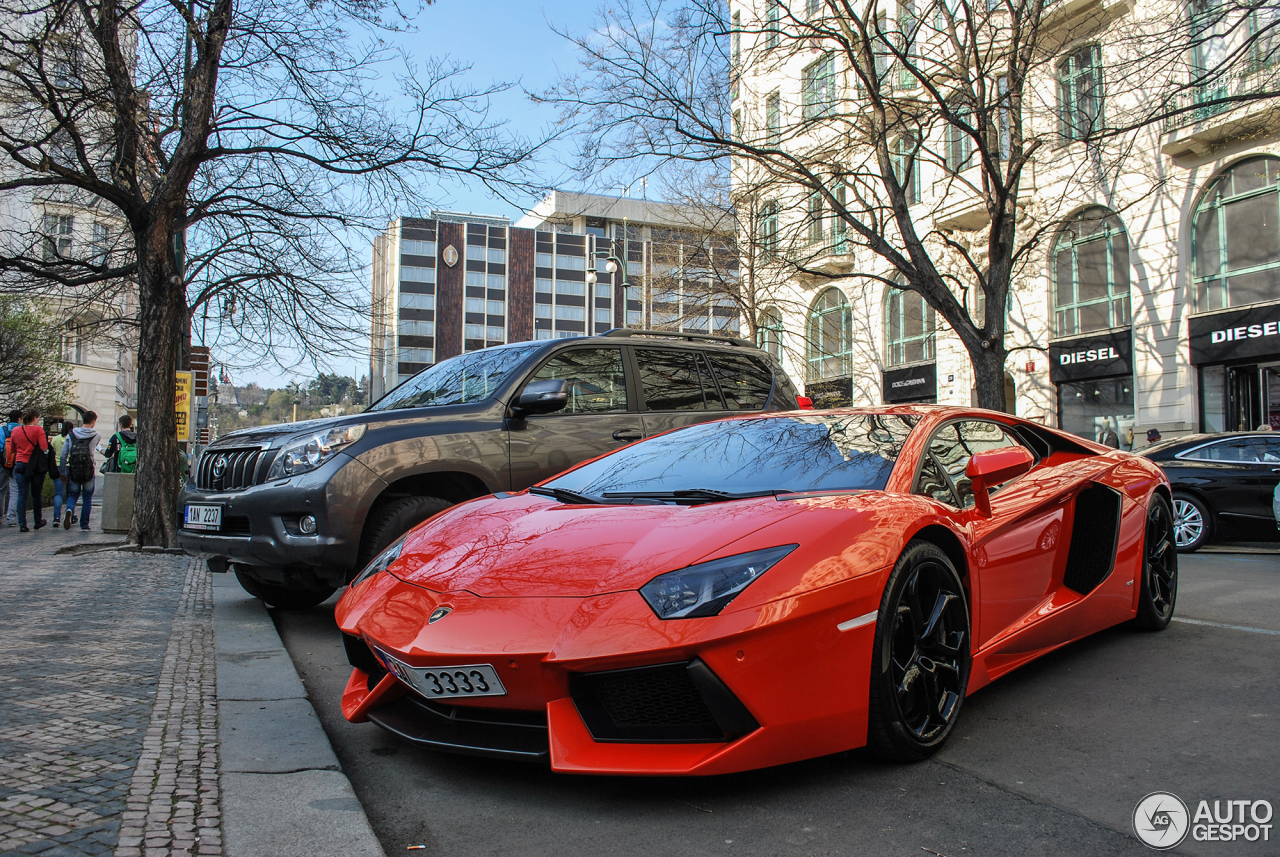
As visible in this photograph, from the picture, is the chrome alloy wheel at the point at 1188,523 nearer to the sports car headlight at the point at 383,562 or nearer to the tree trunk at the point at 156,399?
the sports car headlight at the point at 383,562

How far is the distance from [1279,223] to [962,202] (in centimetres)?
829

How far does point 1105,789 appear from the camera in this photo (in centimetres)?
265

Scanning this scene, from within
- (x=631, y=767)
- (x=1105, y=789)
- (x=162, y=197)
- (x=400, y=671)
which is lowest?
(x=1105, y=789)

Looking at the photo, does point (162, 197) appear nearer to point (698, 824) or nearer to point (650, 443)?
point (650, 443)

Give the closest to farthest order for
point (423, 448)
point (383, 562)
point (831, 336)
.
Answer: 1. point (383, 562)
2. point (423, 448)
3. point (831, 336)

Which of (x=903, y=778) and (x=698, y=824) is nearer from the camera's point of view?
(x=698, y=824)

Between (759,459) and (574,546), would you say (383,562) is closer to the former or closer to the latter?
(574,546)

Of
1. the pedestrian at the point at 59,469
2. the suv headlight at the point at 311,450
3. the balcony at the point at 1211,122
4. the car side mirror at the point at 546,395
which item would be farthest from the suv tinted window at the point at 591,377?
the balcony at the point at 1211,122

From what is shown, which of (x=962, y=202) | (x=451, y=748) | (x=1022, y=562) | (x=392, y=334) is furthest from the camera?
(x=962, y=202)

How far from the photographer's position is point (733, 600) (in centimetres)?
242

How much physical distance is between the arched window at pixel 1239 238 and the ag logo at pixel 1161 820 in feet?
63.3

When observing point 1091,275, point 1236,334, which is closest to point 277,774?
point 1236,334

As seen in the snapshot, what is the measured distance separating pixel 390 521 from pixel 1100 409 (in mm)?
21288

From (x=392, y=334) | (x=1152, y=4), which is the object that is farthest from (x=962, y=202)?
(x=392, y=334)
